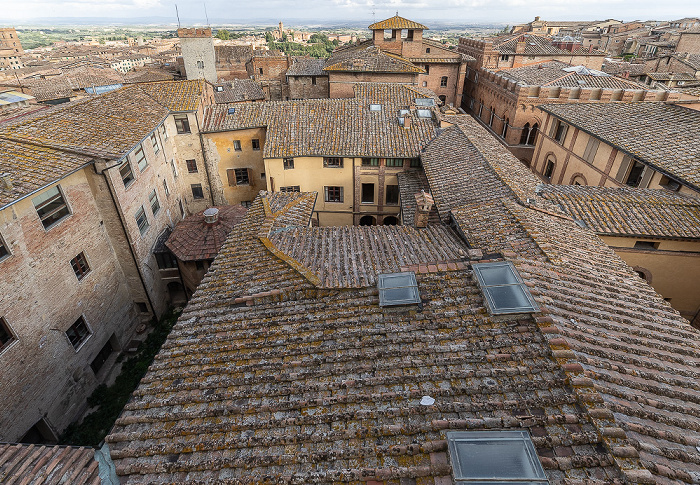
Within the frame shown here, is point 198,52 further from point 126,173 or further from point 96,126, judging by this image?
point 126,173

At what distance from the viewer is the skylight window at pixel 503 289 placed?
7.72 m

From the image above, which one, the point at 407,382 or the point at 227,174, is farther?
the point at 227,174

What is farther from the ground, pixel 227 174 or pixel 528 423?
pixel 528 423

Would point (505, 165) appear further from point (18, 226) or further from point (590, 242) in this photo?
point (18, 226)

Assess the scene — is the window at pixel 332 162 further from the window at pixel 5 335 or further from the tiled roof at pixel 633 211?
the window at pixel 5 335

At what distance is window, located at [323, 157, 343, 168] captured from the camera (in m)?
24.7

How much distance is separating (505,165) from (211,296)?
15855mm

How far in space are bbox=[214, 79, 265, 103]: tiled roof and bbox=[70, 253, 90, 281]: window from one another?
32447 millimetres

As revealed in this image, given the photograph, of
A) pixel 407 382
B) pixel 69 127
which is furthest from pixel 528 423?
pixel 69 127

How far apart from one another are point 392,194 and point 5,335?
70.1 feet

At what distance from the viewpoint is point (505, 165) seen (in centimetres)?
1873

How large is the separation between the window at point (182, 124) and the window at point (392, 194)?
15.5m

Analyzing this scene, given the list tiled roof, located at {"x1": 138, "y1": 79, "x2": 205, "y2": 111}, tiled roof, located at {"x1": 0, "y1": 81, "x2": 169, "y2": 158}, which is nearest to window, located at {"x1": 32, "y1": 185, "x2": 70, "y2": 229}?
tiled roof, located at {"x1": 0, "y1": 81, "x2": 169, "y2": 158}

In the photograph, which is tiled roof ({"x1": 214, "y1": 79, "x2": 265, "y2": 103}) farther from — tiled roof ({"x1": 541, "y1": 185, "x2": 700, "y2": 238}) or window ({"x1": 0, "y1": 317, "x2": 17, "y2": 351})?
tiled roof ({"x1": 541, "y1": 185, "x2": 700, "y2": 238})
